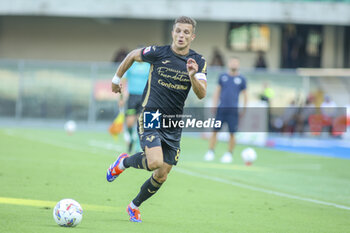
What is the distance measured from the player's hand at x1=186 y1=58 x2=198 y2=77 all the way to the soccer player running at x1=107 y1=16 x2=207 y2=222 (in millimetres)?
372

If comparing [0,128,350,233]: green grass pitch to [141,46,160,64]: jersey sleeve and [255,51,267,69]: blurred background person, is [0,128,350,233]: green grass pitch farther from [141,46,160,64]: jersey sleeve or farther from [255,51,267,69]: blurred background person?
[255,51,267,69]: blurred background person

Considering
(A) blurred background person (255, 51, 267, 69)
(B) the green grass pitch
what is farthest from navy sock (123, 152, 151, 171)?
(A) blurred background person (255, 51, 267, 69)

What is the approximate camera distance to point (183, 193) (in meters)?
10.4

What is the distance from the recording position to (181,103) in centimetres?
790

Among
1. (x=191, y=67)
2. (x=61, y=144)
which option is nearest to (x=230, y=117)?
(x=61, y=144)

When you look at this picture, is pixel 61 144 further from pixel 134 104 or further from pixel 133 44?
pixel 133 44

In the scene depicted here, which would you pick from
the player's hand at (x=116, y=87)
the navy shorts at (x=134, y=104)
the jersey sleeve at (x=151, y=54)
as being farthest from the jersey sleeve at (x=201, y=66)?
the navy shorts at (x=134, y=104)

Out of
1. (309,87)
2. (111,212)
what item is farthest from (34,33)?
(111,212)

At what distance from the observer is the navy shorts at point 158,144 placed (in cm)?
762

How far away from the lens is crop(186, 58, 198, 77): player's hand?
23.5 ft

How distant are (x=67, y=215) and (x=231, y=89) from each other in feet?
33.3

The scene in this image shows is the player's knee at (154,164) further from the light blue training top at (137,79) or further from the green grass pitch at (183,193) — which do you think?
the light blue training top at (137,79)

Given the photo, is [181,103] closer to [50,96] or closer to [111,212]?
[111,212]

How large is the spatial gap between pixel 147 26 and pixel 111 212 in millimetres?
26385
